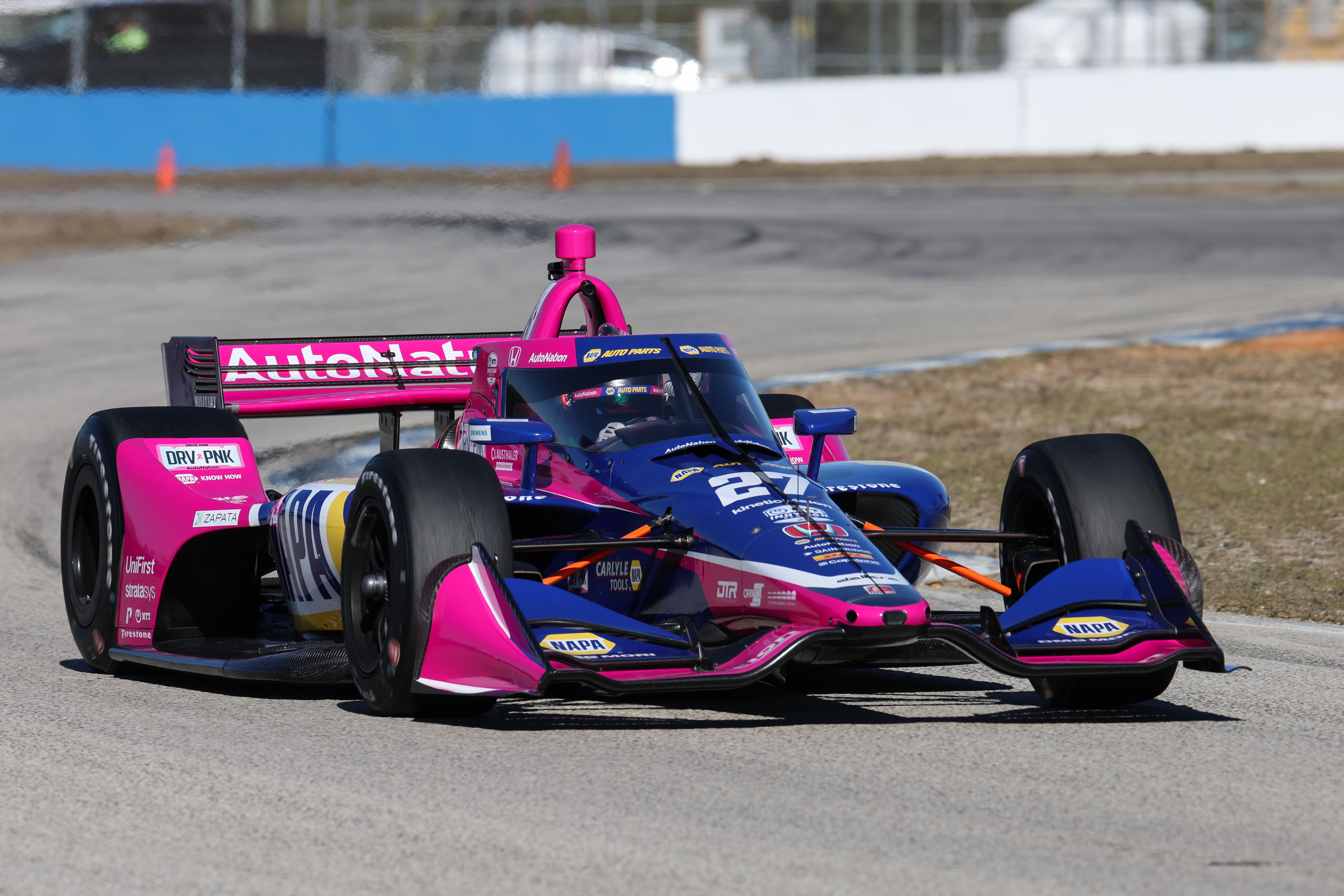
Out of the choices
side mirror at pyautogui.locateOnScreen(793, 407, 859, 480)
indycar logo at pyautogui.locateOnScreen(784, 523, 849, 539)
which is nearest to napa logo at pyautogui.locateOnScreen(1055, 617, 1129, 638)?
indycar logo at pyautogui.locateOnScreen(784, 523, 849, 539)

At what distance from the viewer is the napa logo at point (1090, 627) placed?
5.97 m

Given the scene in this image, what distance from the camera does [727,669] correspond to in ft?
18.4

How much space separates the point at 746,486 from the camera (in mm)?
6250

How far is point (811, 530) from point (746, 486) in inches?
13.9

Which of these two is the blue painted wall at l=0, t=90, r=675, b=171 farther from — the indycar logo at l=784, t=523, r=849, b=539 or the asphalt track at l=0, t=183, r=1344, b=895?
the indycar logo at l=784, t=523, r=849, b=539

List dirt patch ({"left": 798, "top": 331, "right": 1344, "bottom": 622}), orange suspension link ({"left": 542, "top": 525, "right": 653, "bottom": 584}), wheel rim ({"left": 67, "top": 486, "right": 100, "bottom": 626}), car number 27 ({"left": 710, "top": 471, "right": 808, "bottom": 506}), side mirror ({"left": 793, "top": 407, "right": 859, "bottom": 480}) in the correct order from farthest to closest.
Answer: dirt patch ({"left": 798, "top": 331, "right": 1344, "bottom": 622}) → wheel rim ({"left": 67, "top": 486, "right": 100, "bottom": 626}) → side mirror ({"left": 793, "top": 407, "right": 859, "bottom": 480}) → orange suspension link ({"left": 542, "top": 525, "right": 653, "bottom": 584}) → car number 27 ({"left": 710, "top": 471, "right": 808, "bottom": 506})

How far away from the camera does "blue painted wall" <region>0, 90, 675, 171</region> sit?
33406 millimetres

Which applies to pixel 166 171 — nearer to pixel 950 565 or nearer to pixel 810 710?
pixel 950 565

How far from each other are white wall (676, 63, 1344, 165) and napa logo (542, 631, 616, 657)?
35192 millimetres

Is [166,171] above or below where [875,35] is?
below

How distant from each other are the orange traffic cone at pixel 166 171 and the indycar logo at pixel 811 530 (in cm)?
2071

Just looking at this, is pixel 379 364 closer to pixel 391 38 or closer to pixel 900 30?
pixel 391 38

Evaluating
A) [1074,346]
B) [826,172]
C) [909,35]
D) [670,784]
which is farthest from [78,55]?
[670,784]

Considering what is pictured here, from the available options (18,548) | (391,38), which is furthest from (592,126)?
(18,548)
